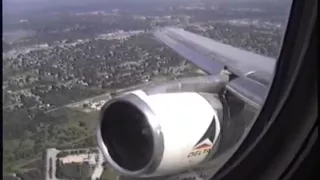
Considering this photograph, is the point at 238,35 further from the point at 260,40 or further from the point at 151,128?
the point at 151,128

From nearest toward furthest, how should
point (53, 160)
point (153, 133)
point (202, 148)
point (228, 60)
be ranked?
1. point (53, 160)
2. point (153, 133)
3. point (202, 148)
4. point (228, 60)

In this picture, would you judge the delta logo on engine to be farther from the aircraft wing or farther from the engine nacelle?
the aircraft wing

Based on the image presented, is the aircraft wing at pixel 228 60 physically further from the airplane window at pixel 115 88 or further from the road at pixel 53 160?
the road at pixel 53 160

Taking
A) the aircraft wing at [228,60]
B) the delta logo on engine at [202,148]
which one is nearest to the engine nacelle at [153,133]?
the delta logo on engine at [202,148]

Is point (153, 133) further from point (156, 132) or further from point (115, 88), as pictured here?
point (115, 88)

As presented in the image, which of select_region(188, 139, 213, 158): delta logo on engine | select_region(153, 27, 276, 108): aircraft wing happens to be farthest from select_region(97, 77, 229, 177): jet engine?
select_region(153, 27, 276, 108): aircraft wing

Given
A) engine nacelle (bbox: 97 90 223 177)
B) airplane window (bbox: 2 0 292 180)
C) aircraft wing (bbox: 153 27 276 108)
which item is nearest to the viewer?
airplane window (bbox: 2 0 292 180)

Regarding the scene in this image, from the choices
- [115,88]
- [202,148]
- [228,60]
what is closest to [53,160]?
[115,88]
